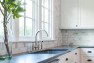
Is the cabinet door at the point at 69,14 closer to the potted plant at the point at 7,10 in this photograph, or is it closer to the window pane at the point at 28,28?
the window pane at the point at 28,28

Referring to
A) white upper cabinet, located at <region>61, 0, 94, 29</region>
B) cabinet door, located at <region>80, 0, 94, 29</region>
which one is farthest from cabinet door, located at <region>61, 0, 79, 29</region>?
cabinet door, located at <region>80, 0, 94, 29</region>

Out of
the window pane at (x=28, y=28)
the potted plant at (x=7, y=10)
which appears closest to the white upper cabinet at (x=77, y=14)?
the window pane at (x=28, y=28)

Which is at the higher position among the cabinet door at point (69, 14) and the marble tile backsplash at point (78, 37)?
the cabinet door at point (69, 14)

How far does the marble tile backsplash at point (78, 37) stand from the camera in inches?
226

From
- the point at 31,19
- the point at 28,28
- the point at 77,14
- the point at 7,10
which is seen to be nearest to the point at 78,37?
the point at 77,14

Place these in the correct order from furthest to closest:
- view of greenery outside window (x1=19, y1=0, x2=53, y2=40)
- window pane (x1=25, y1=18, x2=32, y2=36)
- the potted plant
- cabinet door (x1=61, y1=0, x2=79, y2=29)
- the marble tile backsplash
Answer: the marble tile backsplash → cabinet door (x1=61, y1=0, x2=79, y2=29) → window pane (x1=25, y1=18, x2=32, y2=36) → view of greenery outside window (x1=19, y1=0, x2=53, y2=40) → the potted plant

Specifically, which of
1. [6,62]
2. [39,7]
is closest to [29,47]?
[39,7]

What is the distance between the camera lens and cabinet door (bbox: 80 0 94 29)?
5.41 meters

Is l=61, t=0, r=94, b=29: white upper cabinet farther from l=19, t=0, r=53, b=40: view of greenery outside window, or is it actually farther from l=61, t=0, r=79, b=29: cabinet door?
l=19, t=0, r=53, b=40: view of greenery outside window

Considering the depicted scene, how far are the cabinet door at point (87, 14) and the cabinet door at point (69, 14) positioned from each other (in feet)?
0.48

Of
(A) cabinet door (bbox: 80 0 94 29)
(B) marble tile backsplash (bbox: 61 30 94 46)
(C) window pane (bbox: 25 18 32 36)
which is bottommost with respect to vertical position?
(B) marble tile backsplash (bbox: 61 30 94 46)

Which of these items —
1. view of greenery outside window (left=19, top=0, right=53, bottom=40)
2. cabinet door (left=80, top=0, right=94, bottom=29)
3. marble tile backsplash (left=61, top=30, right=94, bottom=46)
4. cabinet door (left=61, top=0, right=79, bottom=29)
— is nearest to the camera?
view of greenery outside window (left=19, top=0, right=53, bottom=40)

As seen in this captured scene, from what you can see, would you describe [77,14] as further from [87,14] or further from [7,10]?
[7,10]

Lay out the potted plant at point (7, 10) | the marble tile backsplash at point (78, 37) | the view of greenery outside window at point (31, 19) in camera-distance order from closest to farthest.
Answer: the potted plant at point (7, 10)
the view of greenery outside window at point (31, 19)
the marble tile backsplash at point (78, 37)
